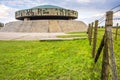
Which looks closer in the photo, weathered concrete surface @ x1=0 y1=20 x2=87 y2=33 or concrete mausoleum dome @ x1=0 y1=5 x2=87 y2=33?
weathered concrete surface @ x1=0 y1=20 x2=87 y2=33

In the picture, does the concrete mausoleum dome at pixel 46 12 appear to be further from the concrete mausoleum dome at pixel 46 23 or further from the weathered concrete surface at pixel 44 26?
the weathered concrete surface at pixel 44 26

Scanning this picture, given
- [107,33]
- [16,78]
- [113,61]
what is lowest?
[16,78]

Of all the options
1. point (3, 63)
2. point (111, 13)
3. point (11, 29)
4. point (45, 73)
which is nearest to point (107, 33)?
point (111, 13)

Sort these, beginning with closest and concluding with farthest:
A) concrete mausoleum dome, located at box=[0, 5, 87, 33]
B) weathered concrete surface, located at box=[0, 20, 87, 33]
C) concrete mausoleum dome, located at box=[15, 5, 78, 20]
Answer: weathered concrete surface, located at box=[0, 20, 87, 33]
concrete mausoleum dome, located at box=[0, 5, 87, 33]
concrete mausoleum dome, located at box=[15, 5, 78, 20]

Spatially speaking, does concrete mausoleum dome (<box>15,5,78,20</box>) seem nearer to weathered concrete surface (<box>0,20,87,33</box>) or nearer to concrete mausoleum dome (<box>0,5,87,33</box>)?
concrete mausoleum dome (<box>0,5,87,33</box>)

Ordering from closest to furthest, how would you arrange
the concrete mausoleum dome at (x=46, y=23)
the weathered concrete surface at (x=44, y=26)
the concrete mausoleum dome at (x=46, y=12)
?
the weathered concrete surface at (x=44, y=26), the concrete mausoleum dome at (x=46, y=23), the concrete mausoleum dome at (x=46, y=12)

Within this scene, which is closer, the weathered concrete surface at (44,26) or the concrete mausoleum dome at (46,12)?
the weathered concrete surface at (44,26)

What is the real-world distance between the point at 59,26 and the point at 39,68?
44387 mm

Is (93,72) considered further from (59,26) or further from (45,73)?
(59,26)

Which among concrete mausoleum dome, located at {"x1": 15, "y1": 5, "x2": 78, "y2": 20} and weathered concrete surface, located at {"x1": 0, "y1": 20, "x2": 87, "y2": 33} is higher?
concrete mausoleum dome, located at {"x1": 15, "y1": 5, "x2": 78, "y2": 20}

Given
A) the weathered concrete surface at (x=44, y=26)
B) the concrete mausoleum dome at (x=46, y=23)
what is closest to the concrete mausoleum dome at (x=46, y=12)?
the concrete mausoleum dome at (x=46, y=23)

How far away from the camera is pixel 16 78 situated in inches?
281

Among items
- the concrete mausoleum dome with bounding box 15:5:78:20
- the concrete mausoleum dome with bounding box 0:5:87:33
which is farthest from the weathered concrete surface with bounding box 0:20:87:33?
the concrete mausoleum dome with bounding box 15:5:78:20

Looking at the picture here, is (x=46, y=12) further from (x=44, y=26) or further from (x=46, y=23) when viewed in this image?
(x=44, y=26)
